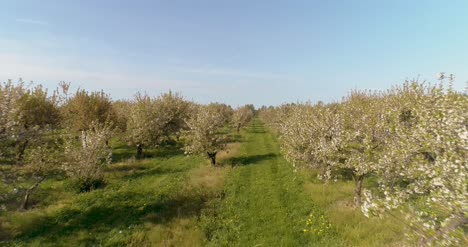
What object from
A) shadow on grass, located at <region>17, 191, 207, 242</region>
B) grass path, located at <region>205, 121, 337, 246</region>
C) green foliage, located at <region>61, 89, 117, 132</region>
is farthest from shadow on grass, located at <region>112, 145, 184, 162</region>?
shadow on grass, located at <region>17, 191, 207, 242</region>

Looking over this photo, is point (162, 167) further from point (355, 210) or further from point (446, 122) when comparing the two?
point (446, 122)

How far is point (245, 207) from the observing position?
1616 cm

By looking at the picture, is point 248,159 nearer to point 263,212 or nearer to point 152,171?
point 152,171

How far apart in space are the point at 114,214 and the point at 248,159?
57.3 ft

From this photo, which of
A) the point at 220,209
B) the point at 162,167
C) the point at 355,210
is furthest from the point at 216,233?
the point at 162,167

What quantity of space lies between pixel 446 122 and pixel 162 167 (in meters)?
23.2

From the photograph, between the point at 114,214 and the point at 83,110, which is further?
the point at 83,110

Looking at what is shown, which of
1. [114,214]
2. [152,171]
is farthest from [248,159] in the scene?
[114,214]

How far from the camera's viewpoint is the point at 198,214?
49.6 ft

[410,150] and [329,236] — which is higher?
[410,150]

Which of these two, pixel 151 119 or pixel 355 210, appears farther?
pixel 151 119

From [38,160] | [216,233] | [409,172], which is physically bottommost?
[216,233]

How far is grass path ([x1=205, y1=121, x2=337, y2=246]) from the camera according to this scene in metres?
12.3

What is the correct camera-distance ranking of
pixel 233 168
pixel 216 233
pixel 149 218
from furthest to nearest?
1. pixel 233 168
2. pixel 149 218
3. pixel 216 233
